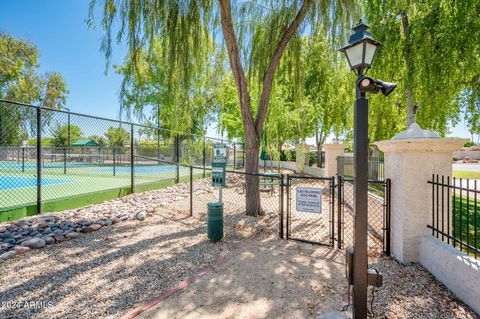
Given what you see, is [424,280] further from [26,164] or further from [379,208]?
[26,164]

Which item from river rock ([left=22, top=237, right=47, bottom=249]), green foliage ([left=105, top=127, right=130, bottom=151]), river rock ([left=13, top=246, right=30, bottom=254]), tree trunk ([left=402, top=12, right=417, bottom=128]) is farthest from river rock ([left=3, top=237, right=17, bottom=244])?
tree trunk ([left=402, top=12, right=417, bottom=128])

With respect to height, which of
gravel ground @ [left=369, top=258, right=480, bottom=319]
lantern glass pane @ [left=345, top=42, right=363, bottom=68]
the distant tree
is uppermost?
lantern glass pane @ [left=345, top=42, right=363, bottom=68]

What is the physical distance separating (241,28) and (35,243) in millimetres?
7606

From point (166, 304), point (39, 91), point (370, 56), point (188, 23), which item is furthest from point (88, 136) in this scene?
point (39, 91)

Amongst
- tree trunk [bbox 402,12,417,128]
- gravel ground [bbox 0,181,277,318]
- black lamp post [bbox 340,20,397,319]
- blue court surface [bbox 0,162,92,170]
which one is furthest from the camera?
blue court surface [bbox 0,162,92,170]

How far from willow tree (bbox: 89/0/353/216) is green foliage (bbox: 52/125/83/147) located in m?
2.84

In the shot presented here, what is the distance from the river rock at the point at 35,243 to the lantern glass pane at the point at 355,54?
232 inches

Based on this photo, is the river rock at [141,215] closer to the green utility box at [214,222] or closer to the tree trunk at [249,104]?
the green utility box at [214,222]

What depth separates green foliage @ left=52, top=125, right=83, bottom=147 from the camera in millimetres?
7579

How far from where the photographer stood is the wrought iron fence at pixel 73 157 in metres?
6.70

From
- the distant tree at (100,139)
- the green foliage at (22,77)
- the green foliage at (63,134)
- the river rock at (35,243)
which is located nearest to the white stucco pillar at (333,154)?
the distant tree at (100,139)

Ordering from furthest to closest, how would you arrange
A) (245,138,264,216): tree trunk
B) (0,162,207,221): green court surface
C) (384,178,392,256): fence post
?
(245,138,264,216): tree trunk
(0,162,207,221): green court surface
(384,178,392,256): fence post

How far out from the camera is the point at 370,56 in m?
2.91

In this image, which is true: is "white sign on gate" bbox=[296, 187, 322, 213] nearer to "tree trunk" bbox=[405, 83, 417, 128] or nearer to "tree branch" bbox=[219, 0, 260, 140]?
"tree branch" bbox=[219, 0, 260, 140]
